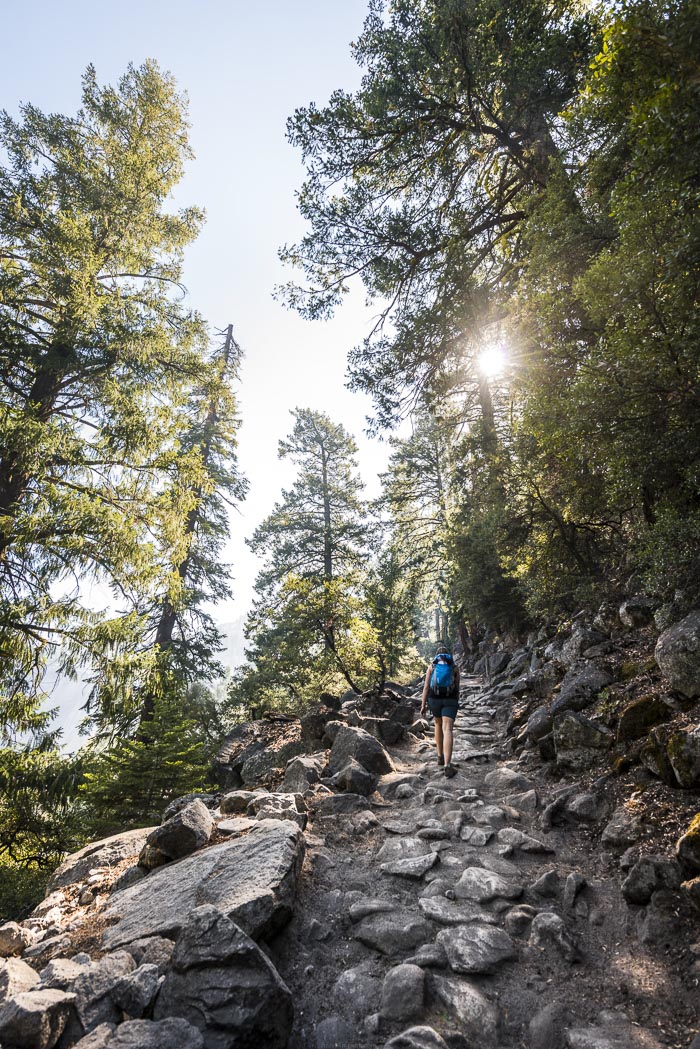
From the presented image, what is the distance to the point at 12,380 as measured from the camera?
8.69m

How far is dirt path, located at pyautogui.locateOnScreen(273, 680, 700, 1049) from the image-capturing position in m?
2.28

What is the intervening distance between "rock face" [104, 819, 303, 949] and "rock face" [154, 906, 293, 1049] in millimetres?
383

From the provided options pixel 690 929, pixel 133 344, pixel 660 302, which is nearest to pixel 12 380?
pixel 133 344

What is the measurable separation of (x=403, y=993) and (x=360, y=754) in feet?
14.6

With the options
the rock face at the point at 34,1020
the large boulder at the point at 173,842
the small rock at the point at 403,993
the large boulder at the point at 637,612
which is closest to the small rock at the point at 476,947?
the small rock at the point at 403,993

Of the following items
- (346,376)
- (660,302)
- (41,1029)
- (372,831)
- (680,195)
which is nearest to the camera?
(41,1029)

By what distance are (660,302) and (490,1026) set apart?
5.53 meters

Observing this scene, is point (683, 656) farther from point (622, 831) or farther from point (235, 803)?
point (235, 803)

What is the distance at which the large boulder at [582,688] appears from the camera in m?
5.60

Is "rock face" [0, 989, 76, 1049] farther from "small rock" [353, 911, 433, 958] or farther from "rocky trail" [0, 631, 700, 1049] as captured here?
"small rock" [353, 911, 433, 958]

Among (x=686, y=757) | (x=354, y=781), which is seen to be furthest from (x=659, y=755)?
(x=354, y=781)

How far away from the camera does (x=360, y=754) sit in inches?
268

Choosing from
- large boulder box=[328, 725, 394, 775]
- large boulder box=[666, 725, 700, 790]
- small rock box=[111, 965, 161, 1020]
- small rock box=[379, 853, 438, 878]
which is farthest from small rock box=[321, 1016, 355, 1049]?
large boulder box=[328, 725, 394, 775]

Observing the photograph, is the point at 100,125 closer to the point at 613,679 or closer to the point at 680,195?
the point at 680,195
